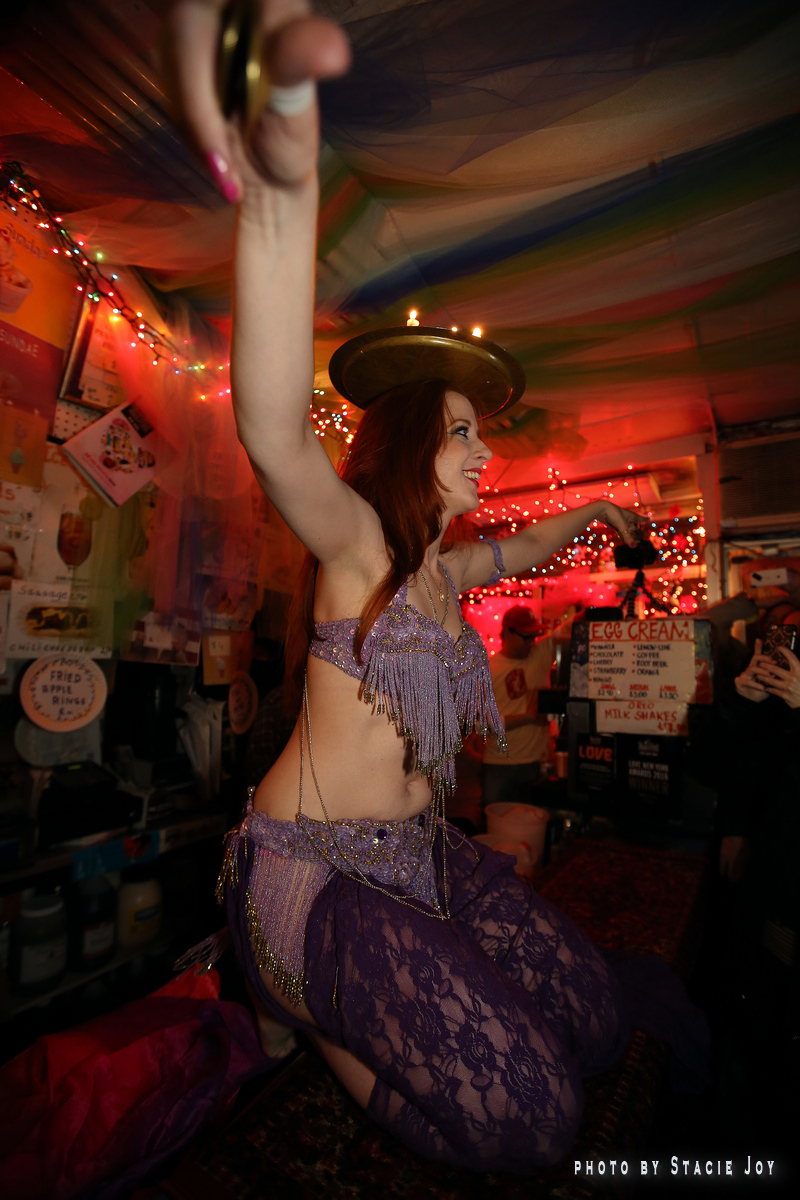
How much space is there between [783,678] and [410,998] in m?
1.54

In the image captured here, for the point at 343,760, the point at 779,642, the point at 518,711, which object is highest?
the point at 779,642

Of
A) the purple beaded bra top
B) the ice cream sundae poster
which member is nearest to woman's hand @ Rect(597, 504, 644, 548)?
the purple beaded bra top

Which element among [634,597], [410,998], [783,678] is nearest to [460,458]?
[410,998]

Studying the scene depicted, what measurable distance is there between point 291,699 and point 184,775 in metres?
1.64

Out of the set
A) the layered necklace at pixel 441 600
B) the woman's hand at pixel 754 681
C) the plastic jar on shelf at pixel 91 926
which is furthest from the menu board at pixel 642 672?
the plastic jar on shelf at pixel 91 926

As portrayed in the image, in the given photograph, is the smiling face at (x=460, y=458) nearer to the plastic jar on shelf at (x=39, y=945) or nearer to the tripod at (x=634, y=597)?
the tripod at (x=634, y=597)

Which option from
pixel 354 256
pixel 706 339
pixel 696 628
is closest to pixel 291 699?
pixel 354 256

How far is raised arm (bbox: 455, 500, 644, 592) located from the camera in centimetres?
172

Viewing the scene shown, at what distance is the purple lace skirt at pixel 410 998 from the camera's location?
0.97 metres

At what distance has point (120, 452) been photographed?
2490mm

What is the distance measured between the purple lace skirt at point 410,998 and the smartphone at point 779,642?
1.23 metres

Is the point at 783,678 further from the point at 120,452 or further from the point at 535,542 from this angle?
the point at 120,452

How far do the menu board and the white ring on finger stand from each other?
2.41 m

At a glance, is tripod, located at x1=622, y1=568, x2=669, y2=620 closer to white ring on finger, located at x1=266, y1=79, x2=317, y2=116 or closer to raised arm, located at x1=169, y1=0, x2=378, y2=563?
raised arm, located at x1=169, y1=0, x2=378, y2=563
